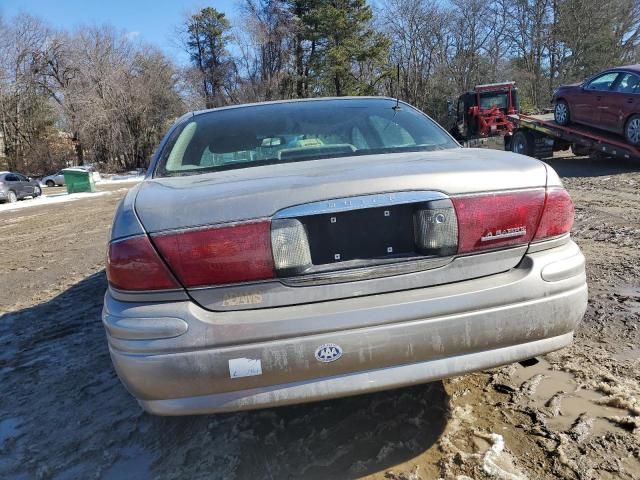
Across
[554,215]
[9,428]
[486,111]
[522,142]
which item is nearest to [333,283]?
[554,215]

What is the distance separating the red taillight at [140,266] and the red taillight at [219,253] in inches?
1.4

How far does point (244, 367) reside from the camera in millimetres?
1791

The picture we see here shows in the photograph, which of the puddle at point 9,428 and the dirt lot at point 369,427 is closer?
the dirt lot at point 369,427

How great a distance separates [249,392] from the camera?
183 cm

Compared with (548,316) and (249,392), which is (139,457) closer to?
(249,392)

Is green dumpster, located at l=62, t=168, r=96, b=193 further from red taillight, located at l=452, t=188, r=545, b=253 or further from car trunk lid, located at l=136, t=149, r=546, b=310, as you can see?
red taillight, located at l=452, t=188, r=545, b=253

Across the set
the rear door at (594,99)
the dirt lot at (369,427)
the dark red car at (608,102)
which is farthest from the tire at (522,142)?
the dirt lot at (369,427)

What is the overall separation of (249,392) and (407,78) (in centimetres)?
4599

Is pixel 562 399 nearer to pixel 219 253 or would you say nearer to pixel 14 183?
pixel 219 253

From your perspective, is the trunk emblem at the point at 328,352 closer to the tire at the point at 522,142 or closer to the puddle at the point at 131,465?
the puddle at the point at 131,465

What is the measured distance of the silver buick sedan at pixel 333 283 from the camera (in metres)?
1.80

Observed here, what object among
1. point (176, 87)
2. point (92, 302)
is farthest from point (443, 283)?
point (176, 87)

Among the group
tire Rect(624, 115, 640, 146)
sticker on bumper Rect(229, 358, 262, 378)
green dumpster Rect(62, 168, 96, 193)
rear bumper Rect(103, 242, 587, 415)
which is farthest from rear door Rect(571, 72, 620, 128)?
green dumpster Rect(62, 168, 96, 193)

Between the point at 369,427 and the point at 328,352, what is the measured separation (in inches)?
28.7
